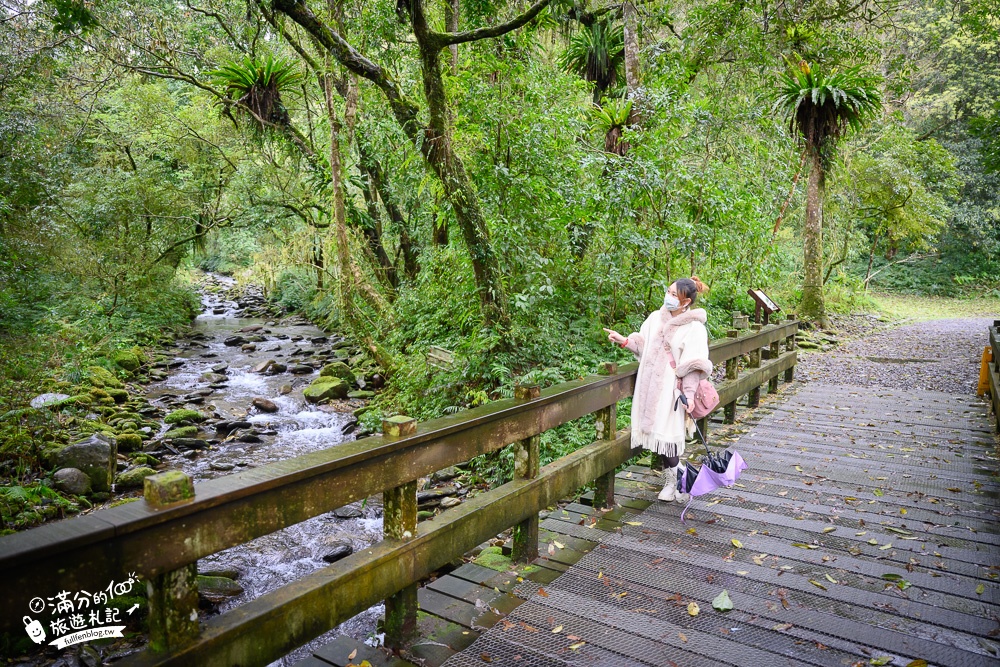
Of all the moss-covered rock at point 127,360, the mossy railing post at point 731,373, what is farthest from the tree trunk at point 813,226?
the moss-covered rock at point 127,360

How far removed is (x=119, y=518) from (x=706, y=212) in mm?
8509

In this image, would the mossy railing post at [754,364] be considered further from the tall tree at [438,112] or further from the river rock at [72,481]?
the river rock at [72,481]

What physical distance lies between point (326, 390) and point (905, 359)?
12.7 meters

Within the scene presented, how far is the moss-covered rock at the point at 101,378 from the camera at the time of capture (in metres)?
11.8

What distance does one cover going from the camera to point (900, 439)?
7.10 metres

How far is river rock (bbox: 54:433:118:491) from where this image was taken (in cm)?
787

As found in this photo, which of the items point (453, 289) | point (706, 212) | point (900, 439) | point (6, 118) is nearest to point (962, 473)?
point (900, 439)

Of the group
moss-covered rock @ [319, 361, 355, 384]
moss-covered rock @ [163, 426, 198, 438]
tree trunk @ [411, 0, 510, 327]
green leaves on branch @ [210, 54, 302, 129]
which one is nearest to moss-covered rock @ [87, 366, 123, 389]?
moss-covered rock @ [163, 426, 198, 438]

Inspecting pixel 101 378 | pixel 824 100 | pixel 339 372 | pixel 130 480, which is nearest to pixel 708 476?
pixel 130 480

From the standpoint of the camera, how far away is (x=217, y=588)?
5.61 m

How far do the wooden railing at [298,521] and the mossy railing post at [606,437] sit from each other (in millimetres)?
616

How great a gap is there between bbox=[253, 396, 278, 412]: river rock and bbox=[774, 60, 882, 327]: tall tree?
13.5 metres

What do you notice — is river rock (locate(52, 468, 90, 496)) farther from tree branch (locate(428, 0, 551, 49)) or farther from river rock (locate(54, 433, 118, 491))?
tree branch (locate(428, 0, 551, 49))

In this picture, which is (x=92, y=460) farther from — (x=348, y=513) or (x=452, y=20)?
(x=452, y=20)
